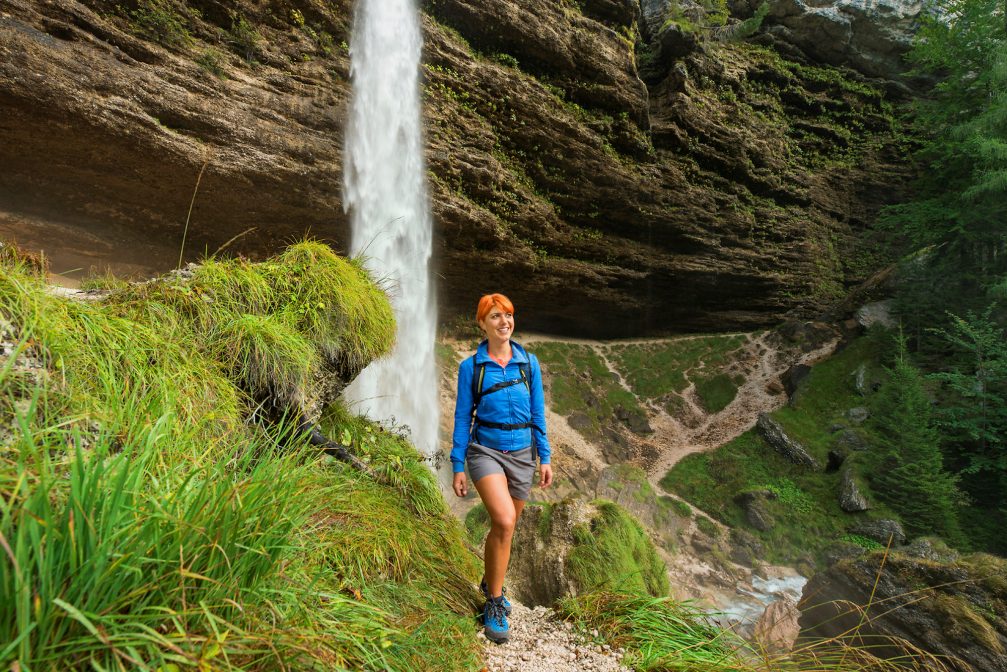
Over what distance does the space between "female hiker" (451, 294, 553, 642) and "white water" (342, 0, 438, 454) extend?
317 inches

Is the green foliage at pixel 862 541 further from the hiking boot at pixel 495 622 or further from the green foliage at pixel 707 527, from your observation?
the hiking boot at pixel 495 622

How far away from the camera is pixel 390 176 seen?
11438mm

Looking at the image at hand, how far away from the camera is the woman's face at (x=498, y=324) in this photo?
244 cm

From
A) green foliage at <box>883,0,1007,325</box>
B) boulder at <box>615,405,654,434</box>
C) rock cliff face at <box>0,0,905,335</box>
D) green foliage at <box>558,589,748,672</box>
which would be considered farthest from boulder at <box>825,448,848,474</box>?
green foliage at <box>558,589,748,672</box>

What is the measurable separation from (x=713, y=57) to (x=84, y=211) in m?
19.5

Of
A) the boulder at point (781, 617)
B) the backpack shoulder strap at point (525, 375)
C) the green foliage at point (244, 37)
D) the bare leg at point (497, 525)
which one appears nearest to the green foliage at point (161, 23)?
the green foliage at point (244, 37)

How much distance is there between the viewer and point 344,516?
7.23 feet

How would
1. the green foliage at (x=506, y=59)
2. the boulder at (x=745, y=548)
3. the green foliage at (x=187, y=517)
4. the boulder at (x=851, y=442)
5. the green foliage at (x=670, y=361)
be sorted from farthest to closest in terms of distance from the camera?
the green foliage at (x=670, y=361), the boulder at (x=851, y=442), the green foliage at (x=506, y=59), the boulder at (x=745, y=548), the green foliage at (x=187, y=517)

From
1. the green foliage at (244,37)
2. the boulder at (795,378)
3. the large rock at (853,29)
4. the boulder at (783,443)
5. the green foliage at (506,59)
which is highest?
the large rock at (853,29)

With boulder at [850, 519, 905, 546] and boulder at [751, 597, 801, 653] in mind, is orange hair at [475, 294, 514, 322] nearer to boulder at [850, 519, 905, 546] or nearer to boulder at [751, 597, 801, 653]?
boulder at [751, 597, 801, 653]

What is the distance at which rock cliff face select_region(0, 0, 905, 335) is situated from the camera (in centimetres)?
829

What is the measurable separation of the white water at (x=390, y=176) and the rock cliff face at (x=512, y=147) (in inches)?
18.2

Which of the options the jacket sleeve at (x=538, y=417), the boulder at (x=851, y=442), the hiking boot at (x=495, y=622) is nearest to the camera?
the hiking boot at (x=495, y=622)

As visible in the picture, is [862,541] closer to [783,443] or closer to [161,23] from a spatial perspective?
[783,443]
